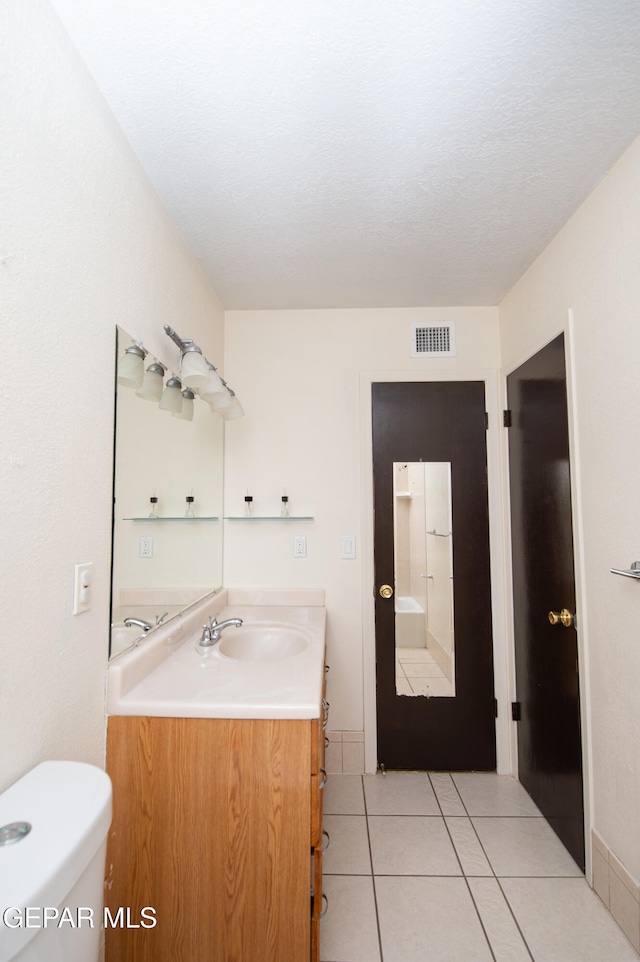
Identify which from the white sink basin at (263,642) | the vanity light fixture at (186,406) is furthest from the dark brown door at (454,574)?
the vanity light fixture at (186,406)

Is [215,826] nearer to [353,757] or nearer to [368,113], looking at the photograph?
[353,757]

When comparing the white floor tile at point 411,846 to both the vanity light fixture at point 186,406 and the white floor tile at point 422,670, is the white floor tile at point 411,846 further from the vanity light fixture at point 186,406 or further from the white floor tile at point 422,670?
the vanity light fixture at point 186,406

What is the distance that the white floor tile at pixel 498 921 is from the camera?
124cm

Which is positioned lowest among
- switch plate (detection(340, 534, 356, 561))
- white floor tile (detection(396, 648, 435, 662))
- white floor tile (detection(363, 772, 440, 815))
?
white floor tile (detection(363, 772, 440, 815))

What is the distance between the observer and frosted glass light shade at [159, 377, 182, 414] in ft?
4.85

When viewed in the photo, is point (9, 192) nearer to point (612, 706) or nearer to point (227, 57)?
point (227, 57)

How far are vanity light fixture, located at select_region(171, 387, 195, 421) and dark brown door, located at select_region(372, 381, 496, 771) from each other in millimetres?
960

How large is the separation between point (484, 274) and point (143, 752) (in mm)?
2244

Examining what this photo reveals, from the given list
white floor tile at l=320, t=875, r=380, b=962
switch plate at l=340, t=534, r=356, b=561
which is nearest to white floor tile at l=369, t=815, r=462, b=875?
white floor tile at l=320, t=875, r=380, b=962

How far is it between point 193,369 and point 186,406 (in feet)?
0.67

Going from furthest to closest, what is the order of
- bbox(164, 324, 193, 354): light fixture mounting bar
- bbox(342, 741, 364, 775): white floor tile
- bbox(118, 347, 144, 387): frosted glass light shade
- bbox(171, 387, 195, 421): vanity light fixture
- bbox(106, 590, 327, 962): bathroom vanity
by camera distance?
1. bbox(342, 741, 364, 775): white floor tile
2. bbox(171, 387, 195, 421): vanity light fixture
3. bbox(164, 324, 193, 354): light fixture mounting bar
4. bbox(118, 347, 144, 387): frosted glass light shade
5. bbox(106, 590, 327, 962): bathroom vanity

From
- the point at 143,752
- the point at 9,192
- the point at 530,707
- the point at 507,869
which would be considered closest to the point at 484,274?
the point at 9,192

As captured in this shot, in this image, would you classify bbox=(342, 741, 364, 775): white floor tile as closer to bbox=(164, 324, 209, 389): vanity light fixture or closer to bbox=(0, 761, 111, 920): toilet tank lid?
bbox=(0, 761, 111, 920): toilet tank lid

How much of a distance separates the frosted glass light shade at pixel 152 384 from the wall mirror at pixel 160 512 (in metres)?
0.02
